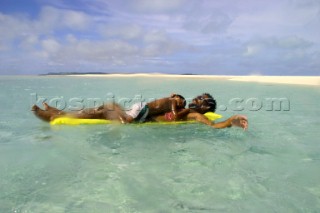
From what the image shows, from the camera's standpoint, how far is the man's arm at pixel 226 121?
7.16m

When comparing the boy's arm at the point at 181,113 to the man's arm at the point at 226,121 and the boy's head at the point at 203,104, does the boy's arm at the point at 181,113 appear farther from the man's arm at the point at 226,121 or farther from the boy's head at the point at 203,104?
the boy's head at the point at 203,104

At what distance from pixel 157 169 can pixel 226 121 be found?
315 cm

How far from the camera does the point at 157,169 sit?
15.9 ft

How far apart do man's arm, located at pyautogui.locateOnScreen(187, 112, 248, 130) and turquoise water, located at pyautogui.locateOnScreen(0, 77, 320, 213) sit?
192mm

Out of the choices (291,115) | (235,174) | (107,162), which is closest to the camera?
(235,174)

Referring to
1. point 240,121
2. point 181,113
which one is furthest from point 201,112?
point 240,121

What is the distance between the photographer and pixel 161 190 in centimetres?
403

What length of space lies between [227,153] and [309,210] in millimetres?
2296

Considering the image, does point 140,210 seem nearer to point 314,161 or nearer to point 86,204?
point 86,204

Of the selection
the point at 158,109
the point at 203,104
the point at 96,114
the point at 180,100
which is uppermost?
the point at 180,100

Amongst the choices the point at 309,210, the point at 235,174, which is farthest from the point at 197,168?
the point at 309,210

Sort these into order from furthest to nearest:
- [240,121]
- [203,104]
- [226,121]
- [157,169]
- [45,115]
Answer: [203,104] < [45,115] < [226,121] < [240,121] < [157,169]

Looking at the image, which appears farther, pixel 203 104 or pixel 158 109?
pixel 203 104

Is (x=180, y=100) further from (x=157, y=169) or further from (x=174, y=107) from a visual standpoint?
(x=157, y=169)
